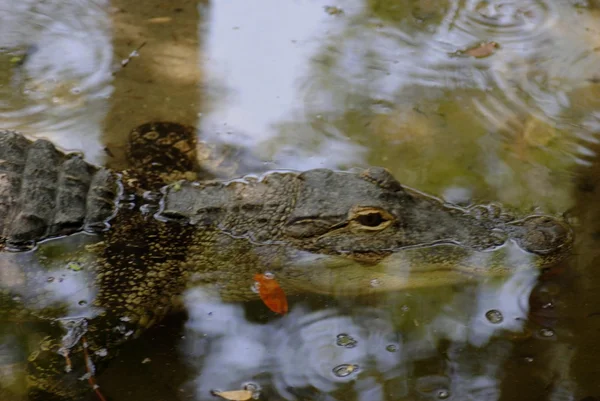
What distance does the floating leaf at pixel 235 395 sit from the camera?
2697 mm

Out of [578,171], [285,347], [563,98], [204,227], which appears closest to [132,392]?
[285,347]

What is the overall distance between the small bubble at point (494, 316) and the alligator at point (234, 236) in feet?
0.75

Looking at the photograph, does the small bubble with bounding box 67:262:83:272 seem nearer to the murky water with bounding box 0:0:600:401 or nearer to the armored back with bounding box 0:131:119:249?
the murky water with bounding box 0:0:600:401

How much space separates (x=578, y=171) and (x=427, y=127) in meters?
1.05

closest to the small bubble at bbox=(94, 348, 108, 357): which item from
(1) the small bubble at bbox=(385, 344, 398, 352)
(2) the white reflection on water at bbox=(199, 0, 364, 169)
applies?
→ (1) the small bubble at bbox=(385, 344, 398, 352)

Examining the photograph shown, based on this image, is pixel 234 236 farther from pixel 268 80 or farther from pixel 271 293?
pixel 268 80

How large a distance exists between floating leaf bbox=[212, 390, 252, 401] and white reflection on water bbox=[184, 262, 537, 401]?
0.03 m

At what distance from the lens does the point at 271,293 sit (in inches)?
127

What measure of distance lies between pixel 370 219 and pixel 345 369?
0.83 meters

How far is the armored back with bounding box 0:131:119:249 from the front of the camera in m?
3.08

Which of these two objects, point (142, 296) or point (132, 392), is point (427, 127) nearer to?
point (142, 296)

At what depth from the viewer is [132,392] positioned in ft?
9.13

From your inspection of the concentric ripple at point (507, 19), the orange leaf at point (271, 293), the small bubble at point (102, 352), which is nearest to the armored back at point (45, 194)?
the small bubble at point (102, 352)

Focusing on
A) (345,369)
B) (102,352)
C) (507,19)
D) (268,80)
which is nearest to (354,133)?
(268,80)
